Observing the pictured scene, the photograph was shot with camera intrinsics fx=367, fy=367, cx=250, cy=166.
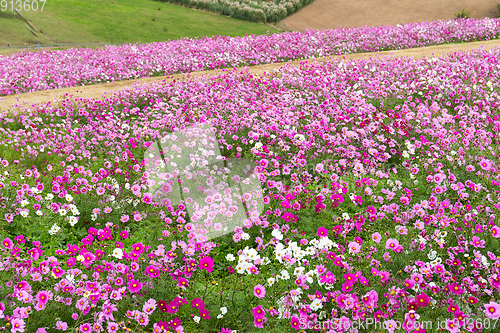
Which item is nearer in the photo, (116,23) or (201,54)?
(201,54)

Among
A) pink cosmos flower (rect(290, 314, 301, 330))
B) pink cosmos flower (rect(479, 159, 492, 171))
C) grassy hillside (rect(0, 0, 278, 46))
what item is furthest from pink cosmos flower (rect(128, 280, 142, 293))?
grassy hillside (rect(0, 0, 278, 46))

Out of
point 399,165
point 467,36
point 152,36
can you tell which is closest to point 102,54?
point 152,36

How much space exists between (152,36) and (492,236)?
22.3 meters

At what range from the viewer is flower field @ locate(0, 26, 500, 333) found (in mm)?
3150

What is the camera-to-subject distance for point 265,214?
15.2 feet

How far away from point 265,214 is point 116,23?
23121 millimetres

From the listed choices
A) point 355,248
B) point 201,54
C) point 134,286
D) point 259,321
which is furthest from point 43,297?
point 201,54

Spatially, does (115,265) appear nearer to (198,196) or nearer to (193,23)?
(198,196)

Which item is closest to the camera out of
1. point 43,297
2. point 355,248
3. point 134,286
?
point 43,297

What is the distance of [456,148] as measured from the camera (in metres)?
6.16

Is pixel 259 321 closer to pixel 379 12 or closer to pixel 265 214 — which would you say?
pixel 265 214

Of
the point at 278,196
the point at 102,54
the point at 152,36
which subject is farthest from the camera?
the point at 152,36

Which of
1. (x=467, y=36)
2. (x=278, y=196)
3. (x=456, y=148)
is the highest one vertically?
(x=467, y=36)

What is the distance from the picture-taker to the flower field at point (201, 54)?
12.7m
